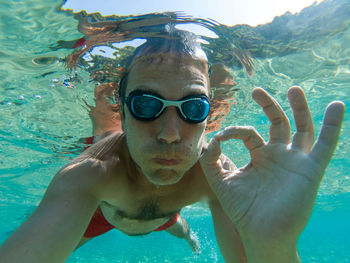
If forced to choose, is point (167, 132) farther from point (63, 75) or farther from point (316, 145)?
point (63, 75)

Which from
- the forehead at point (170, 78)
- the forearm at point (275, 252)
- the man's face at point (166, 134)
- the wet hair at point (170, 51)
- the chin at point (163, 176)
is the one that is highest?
the wet hair at point (170, 51)

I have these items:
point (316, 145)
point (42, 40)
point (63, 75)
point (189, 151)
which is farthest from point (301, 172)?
point (63, 75)

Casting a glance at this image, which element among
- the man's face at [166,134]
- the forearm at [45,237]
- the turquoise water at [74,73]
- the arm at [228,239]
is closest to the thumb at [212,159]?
the man's face at [166,134]

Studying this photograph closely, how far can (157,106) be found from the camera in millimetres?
2926

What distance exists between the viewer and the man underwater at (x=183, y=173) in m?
2.14

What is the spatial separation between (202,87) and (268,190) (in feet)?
5.42

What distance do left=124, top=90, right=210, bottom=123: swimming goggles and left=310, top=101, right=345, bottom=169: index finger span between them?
1.42 meters

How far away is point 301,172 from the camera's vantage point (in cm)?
220

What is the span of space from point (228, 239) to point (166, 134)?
2.04 m

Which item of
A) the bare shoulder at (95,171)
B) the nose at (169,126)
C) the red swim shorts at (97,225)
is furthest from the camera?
the red swim shorts at (97,225)

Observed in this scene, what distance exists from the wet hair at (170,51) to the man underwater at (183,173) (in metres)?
0.03

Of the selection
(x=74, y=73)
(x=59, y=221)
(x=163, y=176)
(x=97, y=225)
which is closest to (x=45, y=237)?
(x=59, y=221)

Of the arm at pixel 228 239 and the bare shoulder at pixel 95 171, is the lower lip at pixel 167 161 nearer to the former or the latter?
the bare shoulder at pixel 95 171

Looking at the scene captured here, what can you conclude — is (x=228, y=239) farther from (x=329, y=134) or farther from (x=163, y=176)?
(x=329, y=134)
